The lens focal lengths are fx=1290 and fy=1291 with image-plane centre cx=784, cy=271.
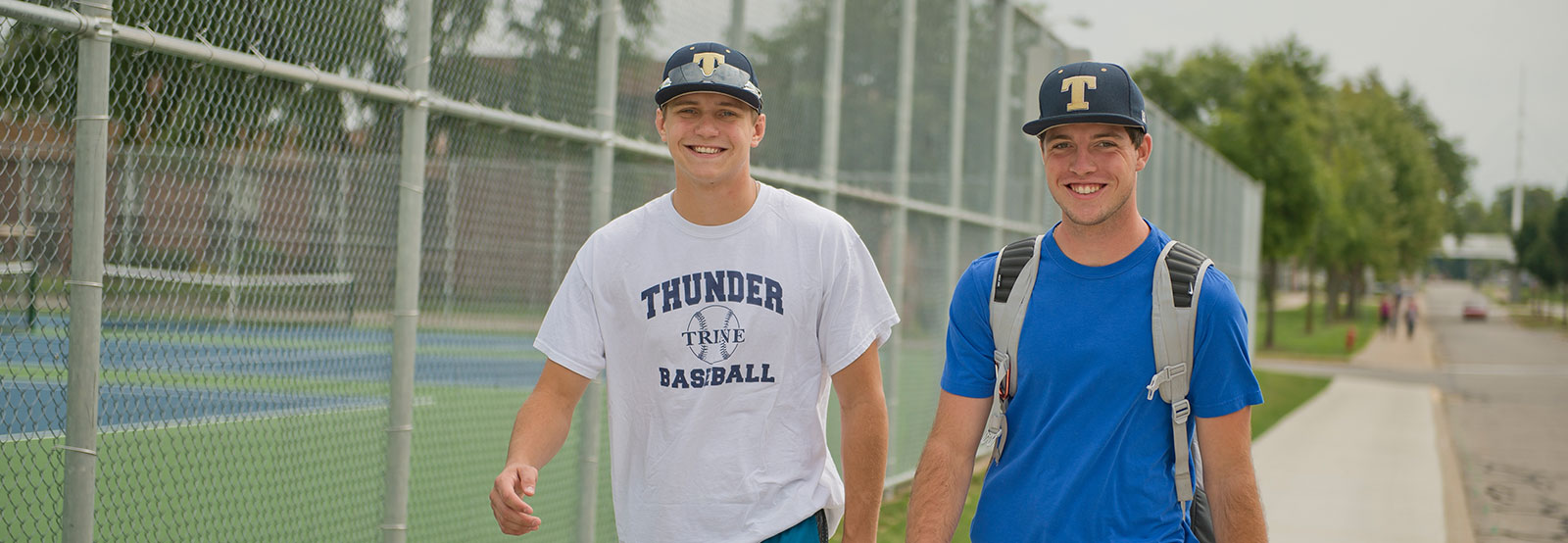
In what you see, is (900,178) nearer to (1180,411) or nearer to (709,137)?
(709,137)

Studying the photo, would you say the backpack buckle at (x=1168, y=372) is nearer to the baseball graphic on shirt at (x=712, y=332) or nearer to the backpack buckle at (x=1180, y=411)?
the backpack buckle at (x=1180, y=411)

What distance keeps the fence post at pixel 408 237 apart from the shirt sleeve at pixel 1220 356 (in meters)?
2.68

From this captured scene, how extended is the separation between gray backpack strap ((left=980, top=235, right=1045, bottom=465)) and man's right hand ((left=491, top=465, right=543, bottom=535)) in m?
1.03

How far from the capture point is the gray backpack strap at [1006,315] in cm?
287

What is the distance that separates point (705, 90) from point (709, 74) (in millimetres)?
37

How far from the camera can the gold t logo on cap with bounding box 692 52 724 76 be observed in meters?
2.95

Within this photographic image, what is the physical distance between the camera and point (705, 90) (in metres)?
2.95

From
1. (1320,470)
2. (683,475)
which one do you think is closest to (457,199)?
(683,475)

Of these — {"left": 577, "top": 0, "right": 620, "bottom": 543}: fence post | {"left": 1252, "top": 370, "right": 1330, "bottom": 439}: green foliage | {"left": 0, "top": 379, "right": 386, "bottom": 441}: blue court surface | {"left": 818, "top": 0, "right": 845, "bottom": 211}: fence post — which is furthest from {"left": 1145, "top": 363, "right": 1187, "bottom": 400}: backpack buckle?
{"left": 1252, "top": 370, "right": 1330, "bottom": 439}: green foliage

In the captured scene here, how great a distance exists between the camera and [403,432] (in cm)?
439

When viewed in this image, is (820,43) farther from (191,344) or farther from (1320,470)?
(1320,470)

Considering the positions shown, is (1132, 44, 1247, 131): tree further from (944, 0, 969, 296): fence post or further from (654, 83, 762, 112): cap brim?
(654, 83, 762, 112): cap brim

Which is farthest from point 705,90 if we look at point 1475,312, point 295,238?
point 1475,312

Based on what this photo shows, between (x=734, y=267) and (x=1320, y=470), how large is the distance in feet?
36.7
